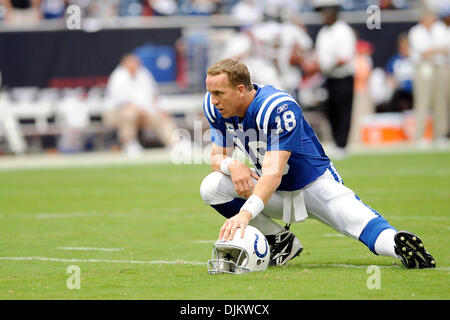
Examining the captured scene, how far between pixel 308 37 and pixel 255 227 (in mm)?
12685

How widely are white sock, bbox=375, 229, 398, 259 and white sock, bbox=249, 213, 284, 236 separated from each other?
0.72 m

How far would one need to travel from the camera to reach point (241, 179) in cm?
536

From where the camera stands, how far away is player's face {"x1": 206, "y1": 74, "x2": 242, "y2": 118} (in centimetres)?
520

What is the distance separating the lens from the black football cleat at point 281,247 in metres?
5.54

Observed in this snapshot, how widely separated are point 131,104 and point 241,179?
11.4 metres

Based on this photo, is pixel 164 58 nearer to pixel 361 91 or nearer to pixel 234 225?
pixel 361 91

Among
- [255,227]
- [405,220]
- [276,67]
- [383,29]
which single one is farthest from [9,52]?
[255,227]

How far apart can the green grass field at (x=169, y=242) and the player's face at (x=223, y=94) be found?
96cm

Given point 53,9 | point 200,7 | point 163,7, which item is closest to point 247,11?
point 200,7

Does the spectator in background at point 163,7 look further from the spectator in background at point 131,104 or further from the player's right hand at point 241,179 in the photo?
the player's right hand at point 241,179

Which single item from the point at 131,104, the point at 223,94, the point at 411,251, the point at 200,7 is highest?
the point at 200,7

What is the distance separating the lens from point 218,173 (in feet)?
18.3

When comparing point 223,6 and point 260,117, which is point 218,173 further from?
point 223,6

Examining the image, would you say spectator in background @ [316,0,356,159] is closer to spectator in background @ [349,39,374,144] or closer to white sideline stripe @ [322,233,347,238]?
spectator in background @ [349,39,374,144]
